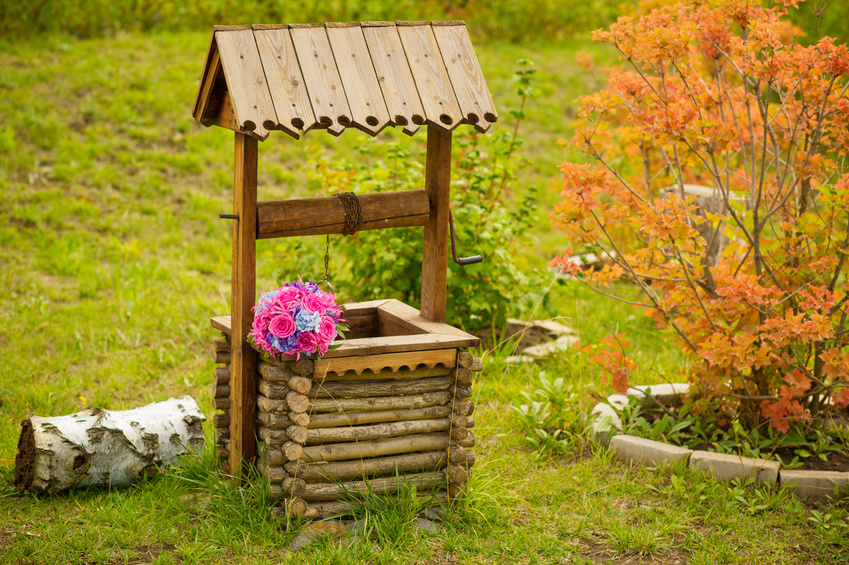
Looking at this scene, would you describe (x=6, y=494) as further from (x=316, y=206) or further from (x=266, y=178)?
(x=266, y=178)

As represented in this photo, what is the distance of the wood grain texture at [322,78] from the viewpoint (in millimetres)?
3244

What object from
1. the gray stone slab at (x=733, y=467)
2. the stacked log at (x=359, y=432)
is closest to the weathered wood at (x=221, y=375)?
the stacked log at (x=359, y=432)

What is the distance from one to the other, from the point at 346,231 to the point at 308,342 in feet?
1.80

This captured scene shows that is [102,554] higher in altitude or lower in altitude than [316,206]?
lower

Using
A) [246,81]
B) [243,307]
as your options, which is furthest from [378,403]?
[246,81]

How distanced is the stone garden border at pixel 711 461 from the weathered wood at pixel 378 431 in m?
1.07

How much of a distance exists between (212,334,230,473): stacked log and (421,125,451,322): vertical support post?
1.00m

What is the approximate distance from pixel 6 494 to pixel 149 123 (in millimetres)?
5637

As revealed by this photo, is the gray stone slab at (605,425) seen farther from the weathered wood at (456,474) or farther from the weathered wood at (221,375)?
the weathered wood at (221,375)

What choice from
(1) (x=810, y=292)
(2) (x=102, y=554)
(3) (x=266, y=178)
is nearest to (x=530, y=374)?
(1) (x=810, y=292)

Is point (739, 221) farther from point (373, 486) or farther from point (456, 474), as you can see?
point (373, 486)

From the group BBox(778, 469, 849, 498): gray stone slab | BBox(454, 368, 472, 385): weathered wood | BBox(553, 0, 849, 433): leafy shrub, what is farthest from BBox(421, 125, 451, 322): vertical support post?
BBox(778, 469, 849, 498): gray stone slab

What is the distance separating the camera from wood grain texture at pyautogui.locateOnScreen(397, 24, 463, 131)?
136 inches

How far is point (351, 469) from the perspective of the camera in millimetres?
3572
